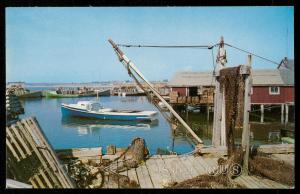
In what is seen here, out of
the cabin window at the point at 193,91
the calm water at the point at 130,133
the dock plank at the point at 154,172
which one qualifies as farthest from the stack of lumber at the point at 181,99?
the dock plank at the point at 154,172

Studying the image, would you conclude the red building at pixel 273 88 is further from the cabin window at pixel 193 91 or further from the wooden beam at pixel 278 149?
the wooden beam at pixel 278 149

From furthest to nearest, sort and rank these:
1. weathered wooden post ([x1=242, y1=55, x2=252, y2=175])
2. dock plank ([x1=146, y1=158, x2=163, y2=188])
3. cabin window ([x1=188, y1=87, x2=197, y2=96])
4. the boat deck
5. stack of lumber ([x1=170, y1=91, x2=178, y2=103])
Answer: cabin window ([x1=188, y1=87, x2=197, y2=96])
stack of lumber ([x1=170, y1=91, x2=178, y2=103])
weathered wooden post ([x1=242, y1=55, x2=252, y2=175])
dock plank ([x1=146, y1=158, x2=163, y2=188])
the boat deck

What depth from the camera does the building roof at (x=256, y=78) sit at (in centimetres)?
3169

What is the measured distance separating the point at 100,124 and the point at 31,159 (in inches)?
1085

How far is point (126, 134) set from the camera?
2884 centimetres

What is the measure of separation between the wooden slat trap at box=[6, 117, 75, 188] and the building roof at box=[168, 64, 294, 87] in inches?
909

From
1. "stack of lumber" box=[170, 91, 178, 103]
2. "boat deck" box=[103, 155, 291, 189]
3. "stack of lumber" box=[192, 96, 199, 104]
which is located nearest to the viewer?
"boat deck" box=[103, 155, 291, 189]

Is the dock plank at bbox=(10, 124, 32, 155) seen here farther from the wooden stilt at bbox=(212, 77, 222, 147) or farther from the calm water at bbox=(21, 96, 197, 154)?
the calm water at bbox=(21, 96, 197, 154)

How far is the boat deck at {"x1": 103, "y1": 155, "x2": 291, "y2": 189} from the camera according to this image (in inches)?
324

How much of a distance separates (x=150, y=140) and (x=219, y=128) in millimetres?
15584

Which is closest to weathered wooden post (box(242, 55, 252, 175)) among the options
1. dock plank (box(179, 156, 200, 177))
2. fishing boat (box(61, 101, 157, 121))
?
dock plank (box(179, 156, 200, 177))

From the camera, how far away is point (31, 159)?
7.38 meters

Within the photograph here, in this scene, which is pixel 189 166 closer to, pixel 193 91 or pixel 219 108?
pixel 219 108
